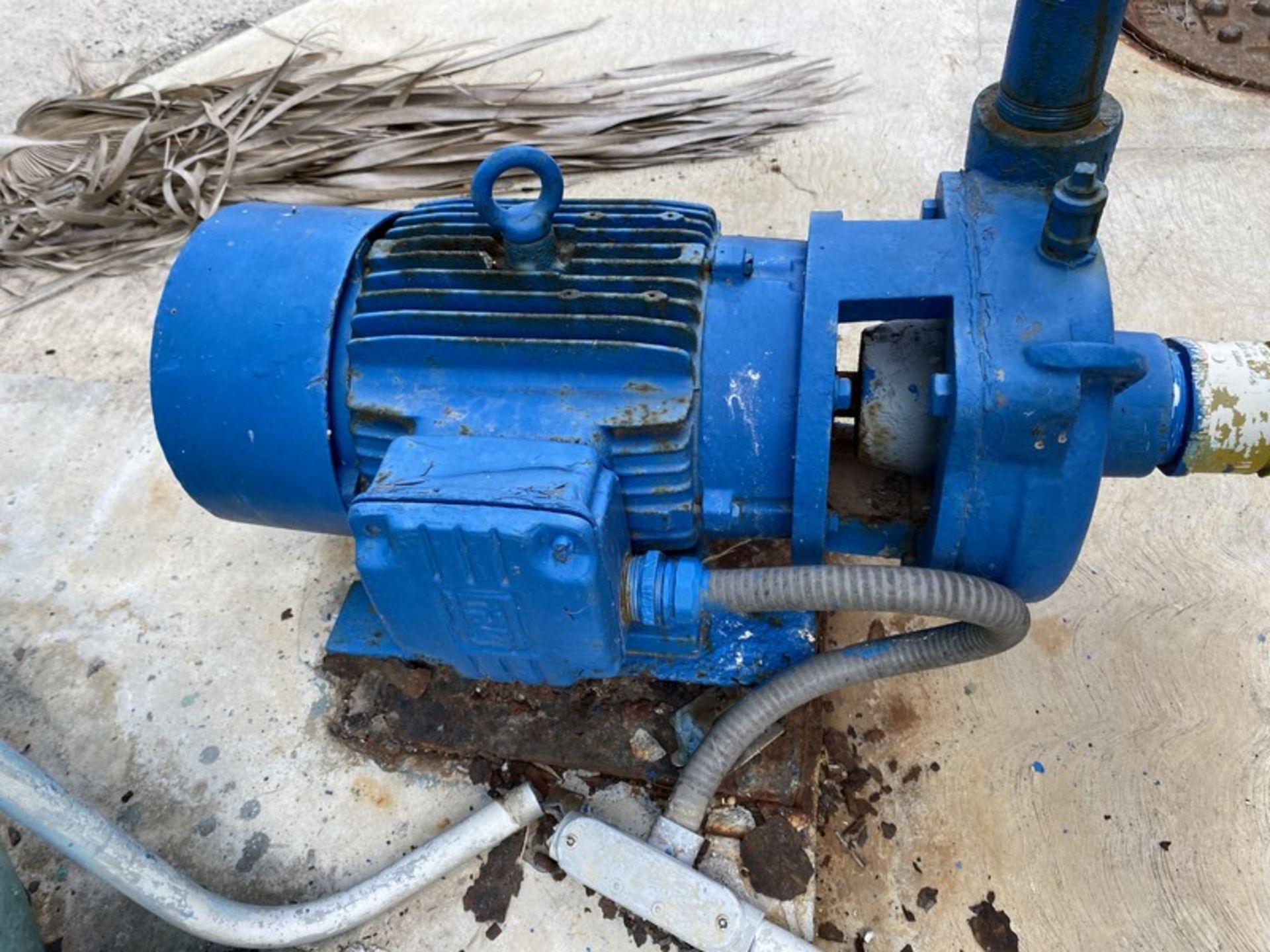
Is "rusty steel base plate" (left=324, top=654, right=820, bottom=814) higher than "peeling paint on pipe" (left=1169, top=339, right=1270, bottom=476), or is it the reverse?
"peeling paint on pipe" (left=1169, top=339, right=1270, bottom=476)

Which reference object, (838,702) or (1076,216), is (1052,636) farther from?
(1076,216)

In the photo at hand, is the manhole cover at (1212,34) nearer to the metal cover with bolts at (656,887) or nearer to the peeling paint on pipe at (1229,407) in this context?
the peeling paint on pipe at (1229,407)

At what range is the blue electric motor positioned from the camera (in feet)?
3.77

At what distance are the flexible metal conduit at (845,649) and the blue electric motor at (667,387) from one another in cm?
6

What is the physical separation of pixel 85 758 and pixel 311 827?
45 centimetres

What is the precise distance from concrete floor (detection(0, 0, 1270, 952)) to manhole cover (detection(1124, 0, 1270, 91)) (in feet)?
1.24

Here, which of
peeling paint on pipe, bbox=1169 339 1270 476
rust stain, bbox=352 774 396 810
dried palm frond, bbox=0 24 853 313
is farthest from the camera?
dried palm frond, bbox=0 24 853 313

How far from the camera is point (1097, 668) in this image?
1724 millimetres

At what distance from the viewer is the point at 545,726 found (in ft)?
5.21

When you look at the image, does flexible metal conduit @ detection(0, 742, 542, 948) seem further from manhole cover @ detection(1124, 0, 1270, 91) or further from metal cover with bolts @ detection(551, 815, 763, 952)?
manhole cover @ detection(1124, 0, 1270, 91)

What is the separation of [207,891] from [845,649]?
1.00 metres

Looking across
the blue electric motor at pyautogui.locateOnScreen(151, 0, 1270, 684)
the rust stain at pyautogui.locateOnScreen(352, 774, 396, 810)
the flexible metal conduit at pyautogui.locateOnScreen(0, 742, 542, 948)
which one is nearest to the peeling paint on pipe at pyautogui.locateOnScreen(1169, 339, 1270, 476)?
the blue electric motor at pyautogui.locateOnScreen(151, 0, 1270, 684)

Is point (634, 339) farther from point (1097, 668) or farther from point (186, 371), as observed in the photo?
point (1097, 668)

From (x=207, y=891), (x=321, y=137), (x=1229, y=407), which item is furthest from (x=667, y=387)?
(x=321, y=137)
